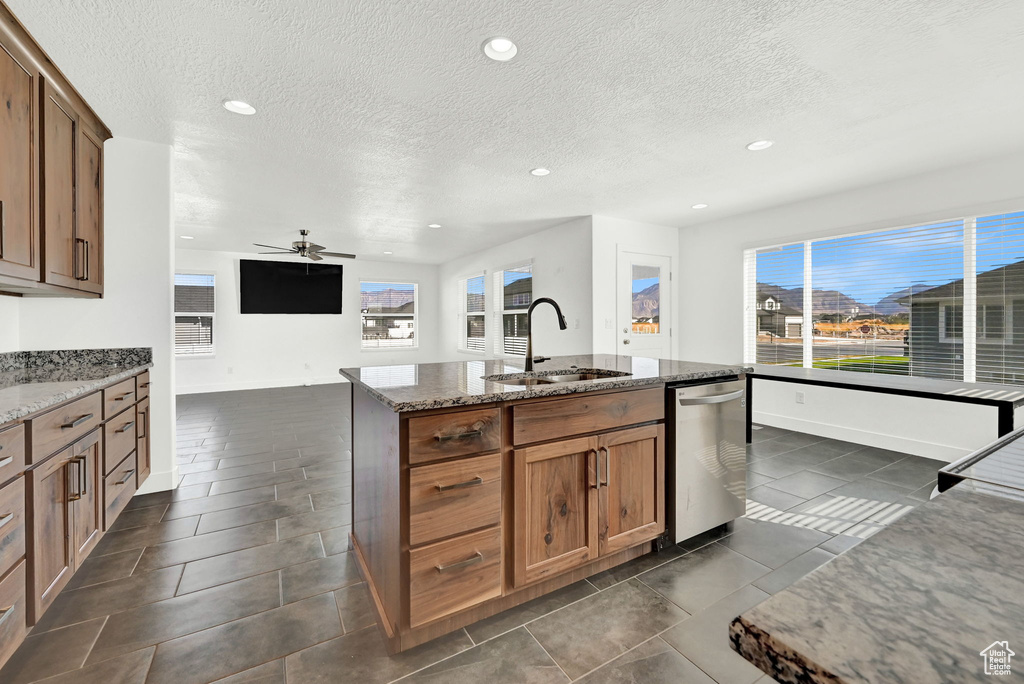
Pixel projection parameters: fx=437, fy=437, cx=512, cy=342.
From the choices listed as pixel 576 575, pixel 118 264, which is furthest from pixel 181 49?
pixel 576 575

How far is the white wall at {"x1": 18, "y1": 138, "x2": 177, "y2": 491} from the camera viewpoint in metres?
2.86

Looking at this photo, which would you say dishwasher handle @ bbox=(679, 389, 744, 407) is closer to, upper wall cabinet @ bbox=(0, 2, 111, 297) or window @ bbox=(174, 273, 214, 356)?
upper wall cabinet @ bbox=(0, 2, 111, 297)

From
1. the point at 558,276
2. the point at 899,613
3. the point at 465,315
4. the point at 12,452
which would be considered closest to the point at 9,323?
the point at 12,452

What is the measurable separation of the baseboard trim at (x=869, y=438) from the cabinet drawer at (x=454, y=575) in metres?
3.69

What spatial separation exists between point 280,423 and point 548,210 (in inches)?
153

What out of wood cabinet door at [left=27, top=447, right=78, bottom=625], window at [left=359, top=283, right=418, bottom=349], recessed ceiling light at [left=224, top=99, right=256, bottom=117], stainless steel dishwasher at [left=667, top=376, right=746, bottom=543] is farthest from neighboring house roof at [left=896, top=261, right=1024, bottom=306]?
window at [left=359, top=283, right=418, bottom=349]

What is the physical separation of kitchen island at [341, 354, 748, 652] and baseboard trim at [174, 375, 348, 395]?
650 cm

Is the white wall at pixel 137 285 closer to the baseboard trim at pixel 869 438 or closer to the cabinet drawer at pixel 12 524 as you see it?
the cabinet drawer at pixel 12 524

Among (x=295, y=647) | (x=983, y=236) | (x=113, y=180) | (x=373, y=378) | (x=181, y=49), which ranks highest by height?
(x=181, y=49)

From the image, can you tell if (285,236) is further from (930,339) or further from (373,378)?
(930,339)

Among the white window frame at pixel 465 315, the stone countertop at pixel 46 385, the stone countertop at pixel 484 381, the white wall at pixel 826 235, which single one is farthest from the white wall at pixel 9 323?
the white wall at pixel 826 235

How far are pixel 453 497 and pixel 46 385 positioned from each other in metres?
1.82

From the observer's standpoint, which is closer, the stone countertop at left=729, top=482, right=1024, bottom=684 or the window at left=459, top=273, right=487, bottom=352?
the stone countertop at left=729, top=482, right=1024, bottom=684

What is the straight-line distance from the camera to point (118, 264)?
294cm
